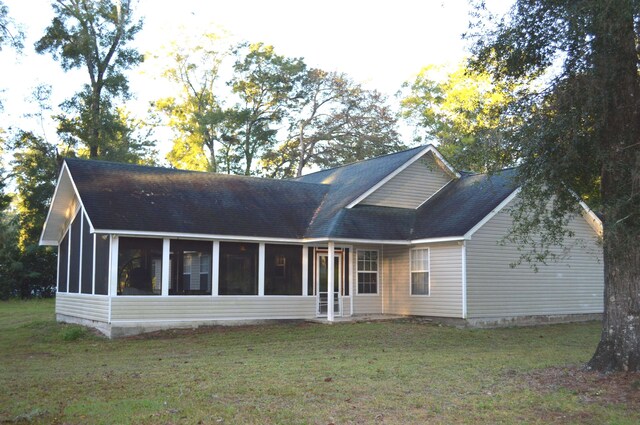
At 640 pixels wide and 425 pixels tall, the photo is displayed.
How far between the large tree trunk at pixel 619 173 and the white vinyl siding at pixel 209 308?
1056 centimetres

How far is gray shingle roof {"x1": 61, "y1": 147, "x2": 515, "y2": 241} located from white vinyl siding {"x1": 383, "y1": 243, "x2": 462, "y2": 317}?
2.49ft

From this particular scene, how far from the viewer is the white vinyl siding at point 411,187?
21.7m

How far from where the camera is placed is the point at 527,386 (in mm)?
9820

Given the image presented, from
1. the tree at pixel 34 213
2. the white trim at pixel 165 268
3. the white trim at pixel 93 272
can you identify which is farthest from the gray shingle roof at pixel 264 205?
the tree at pixel 34 213

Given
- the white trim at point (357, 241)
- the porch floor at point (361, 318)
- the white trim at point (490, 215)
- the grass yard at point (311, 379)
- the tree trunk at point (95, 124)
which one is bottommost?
the grass yard at point (311, 379)

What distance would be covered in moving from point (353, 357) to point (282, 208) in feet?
28.5

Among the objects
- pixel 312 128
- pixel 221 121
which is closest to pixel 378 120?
pixel 312 128

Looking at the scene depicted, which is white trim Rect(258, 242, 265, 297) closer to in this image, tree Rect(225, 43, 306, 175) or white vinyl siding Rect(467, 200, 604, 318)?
white vinyl siding Rect(467, 200, 604, 318)

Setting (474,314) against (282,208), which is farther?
(282,208)

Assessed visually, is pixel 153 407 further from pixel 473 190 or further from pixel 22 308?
pixel 22 308

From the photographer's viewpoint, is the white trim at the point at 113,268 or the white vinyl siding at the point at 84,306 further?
the white vinyl siding at the point at 84,306

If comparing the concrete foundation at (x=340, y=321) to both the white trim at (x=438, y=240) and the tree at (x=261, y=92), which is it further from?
the tree at (x=261, y=92)

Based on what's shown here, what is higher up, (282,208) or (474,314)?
(282,208)

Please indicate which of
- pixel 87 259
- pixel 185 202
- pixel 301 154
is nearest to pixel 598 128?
pixel 185 202
